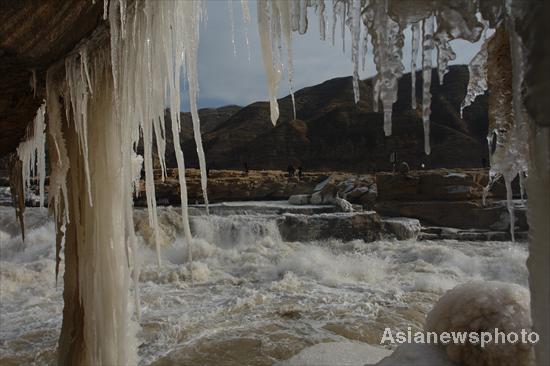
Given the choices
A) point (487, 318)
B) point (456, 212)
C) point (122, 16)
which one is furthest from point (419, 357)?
point (456, 212)

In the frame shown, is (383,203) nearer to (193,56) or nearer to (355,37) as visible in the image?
(193,56)

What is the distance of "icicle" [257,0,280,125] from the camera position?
162cm

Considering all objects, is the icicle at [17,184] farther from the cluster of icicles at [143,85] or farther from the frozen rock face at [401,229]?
the frozen rock face at [401,229]

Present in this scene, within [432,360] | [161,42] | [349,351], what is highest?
[161,42]

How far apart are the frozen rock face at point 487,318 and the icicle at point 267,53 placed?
4.58ft

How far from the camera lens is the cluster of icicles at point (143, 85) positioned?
45.9 inches

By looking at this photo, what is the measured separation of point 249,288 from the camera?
8305 mm

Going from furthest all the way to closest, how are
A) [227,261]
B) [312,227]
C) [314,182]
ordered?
[314,182], [312,227], [227,261]

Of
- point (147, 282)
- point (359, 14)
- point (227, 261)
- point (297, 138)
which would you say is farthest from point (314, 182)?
point (297, 138)

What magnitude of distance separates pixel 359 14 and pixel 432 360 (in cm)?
173

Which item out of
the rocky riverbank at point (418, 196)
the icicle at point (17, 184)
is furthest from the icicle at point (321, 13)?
the rocky riverbank at point (418, 196)

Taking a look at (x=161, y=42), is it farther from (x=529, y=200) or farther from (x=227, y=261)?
(x=227, y=261)

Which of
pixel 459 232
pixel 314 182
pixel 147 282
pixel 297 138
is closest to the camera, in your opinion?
pixel 147 282

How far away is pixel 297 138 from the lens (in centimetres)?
6594
